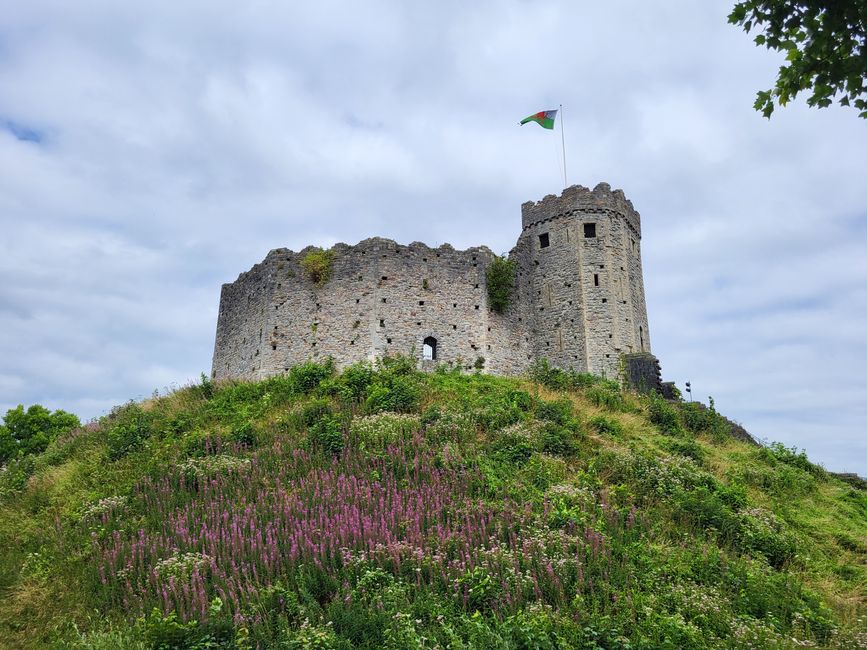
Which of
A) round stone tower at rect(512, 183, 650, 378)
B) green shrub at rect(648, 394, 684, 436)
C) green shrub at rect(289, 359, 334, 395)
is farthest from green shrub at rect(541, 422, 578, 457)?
round stone tower at rect(512, 183, 650, 378)

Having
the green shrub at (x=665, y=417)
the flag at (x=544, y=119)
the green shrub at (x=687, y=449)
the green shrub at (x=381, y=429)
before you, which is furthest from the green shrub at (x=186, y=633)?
the flag at (x=544, y=119)

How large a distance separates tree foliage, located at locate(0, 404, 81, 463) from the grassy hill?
19.5 m

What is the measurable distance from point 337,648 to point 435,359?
19794 mm

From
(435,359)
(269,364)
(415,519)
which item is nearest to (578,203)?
(435,359)

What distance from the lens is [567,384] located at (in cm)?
2055

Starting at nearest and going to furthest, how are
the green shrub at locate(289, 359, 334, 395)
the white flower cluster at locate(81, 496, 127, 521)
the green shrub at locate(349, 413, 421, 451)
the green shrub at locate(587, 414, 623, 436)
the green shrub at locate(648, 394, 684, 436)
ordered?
1. the white flower cluster at locate(81, 496, 127, 521)
2. the green shrub at locate(349, 413, 421, 451)
3. the green shrub at locate(587, 414, 623, 436)
4. the green shrub at locate(648, 394, 684, 436)
5. the green shrub at locate(289, 359, 334, 395)

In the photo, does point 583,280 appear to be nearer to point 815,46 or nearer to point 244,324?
point 244,324

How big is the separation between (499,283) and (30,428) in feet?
83.2

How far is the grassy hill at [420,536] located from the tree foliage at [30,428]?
19.5m

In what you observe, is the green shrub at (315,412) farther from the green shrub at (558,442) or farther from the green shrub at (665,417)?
the green shrub at (665,417)

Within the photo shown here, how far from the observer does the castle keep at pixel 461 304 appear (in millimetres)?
26031

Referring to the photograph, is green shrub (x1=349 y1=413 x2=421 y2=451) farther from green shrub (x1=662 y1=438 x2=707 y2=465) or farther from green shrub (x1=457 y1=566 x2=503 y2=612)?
green shrub (x1=662 y1=438 x2=707 y2=465)

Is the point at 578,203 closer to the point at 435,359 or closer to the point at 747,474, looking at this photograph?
the point at 435,359

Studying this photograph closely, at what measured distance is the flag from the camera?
29.1 m
